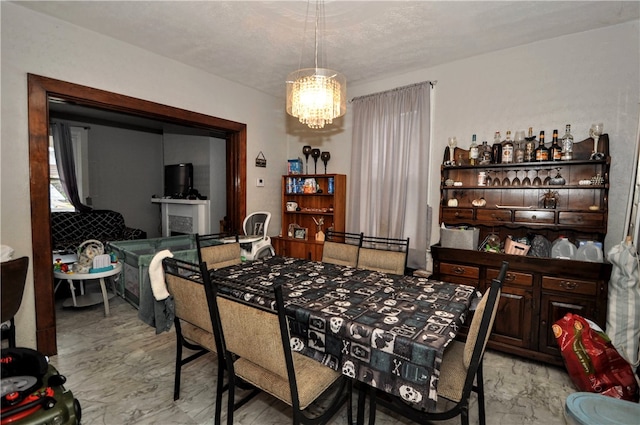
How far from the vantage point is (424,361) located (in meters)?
1.19

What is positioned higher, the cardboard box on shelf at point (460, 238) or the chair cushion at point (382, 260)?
the cardboard box on shelf at point (460, 238)

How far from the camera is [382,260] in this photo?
2.48 metres

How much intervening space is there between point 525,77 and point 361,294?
2555 mm

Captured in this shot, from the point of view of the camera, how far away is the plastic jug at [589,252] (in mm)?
2374

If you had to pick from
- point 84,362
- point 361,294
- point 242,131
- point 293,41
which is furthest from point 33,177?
point 361,294

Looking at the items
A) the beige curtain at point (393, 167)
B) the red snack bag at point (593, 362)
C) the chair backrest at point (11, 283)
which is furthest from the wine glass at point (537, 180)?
the chair backrest at point (11, 283)

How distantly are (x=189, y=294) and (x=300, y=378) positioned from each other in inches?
29.0

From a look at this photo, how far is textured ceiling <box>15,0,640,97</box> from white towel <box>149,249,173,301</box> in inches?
70.8

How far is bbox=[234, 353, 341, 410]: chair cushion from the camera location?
54.2 inches

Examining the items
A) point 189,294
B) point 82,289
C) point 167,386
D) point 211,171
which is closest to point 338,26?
point 189,294

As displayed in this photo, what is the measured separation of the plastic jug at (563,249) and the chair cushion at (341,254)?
162 cm

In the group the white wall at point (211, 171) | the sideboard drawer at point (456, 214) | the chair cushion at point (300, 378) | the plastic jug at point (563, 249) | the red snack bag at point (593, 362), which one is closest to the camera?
the chair cushion at point (300, 378)

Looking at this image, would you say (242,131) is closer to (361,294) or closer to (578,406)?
(361,294)

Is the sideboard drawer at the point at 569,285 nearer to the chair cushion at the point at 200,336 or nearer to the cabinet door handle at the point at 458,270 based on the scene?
the cabinet door handle at the point at 458,270
